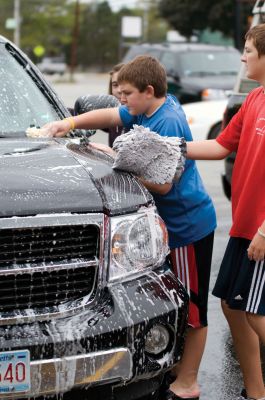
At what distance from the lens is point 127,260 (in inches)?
143

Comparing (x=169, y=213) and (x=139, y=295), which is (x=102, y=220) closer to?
(x=139, y=295)

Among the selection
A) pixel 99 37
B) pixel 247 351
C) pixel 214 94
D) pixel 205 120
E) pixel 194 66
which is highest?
pixel 247 351

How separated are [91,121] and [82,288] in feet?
4.47

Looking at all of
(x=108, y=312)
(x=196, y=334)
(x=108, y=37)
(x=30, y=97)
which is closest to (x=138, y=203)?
Answer: (x=108, y=312)

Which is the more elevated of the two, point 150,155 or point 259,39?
point 259,39

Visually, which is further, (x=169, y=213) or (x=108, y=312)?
(x=169, y=213)

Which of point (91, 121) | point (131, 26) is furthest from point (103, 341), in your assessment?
point (131, 26)

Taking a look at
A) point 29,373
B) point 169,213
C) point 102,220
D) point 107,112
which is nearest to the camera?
point 29,373

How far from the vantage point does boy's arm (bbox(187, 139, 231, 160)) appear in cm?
437

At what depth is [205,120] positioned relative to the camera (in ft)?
44.6

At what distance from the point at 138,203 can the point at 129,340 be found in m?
0.58

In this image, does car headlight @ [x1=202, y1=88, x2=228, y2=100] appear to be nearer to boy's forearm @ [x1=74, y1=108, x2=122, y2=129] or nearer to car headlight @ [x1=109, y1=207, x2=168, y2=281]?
boy's forearm @ [x1=74, y1=108, x2=122, y2=129]

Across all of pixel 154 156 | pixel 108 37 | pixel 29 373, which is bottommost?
pixel 108 37

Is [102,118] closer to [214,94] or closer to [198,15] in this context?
[214,94]
